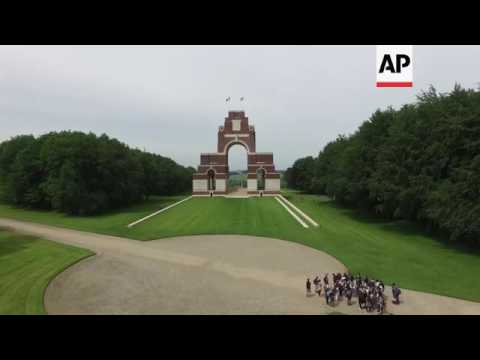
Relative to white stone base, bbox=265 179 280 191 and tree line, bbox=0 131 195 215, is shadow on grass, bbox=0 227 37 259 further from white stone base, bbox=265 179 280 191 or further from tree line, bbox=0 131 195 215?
white stone base, bbox=265 179 280 191

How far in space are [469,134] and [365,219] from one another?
52.5 feet

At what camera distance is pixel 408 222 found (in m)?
31.3

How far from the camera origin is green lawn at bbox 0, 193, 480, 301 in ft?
49.8

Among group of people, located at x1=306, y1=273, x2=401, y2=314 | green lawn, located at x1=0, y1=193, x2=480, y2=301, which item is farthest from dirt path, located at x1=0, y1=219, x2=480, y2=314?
green lawn, located at x1=0, y1=193, x2=480, y2=301

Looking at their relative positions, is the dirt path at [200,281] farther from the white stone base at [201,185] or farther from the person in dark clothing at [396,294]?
the white stone base at [201,185]

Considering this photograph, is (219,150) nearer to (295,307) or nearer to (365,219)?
(365,219)

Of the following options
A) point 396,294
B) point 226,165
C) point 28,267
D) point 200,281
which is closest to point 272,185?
point 226,165

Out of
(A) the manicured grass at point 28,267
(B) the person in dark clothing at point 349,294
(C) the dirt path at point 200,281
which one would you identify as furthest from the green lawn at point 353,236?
(A) the manicured grass at point 28,267

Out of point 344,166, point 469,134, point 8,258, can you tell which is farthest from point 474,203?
point 8,258

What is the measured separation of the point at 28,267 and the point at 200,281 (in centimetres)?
1027

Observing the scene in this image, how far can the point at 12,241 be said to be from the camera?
73.1 ft

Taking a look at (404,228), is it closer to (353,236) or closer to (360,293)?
(353,236)
